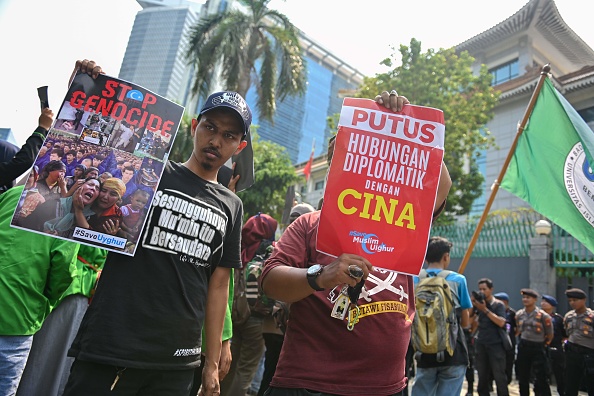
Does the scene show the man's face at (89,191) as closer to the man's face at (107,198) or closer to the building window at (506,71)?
the man's face at (107,198)

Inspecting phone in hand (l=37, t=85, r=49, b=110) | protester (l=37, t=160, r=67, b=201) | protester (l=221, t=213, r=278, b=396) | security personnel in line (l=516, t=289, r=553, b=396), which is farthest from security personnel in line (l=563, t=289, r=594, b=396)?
phone in hand (l=37, t=85, r=49, b=110)

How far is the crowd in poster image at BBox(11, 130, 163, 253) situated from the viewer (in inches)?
63.8

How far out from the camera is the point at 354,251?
61.2 inches

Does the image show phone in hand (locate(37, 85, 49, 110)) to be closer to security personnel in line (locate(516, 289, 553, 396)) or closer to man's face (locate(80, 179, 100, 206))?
man's face (locate(80, 179, 100, 206))

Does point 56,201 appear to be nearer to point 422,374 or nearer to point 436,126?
point 436,126

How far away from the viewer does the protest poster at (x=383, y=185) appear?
1.57 m

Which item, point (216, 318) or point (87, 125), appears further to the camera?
point (216, 318)

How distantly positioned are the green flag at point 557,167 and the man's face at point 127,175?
396 centimetres

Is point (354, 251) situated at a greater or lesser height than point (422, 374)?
greater

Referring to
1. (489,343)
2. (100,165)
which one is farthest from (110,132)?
(489,343)

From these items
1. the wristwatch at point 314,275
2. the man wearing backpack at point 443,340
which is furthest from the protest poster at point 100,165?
the man wearing backpack at point 443,340

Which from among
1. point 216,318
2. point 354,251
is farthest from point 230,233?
point 354,251

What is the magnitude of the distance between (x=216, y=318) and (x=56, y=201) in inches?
33.8

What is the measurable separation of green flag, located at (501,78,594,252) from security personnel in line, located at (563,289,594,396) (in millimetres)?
3111
